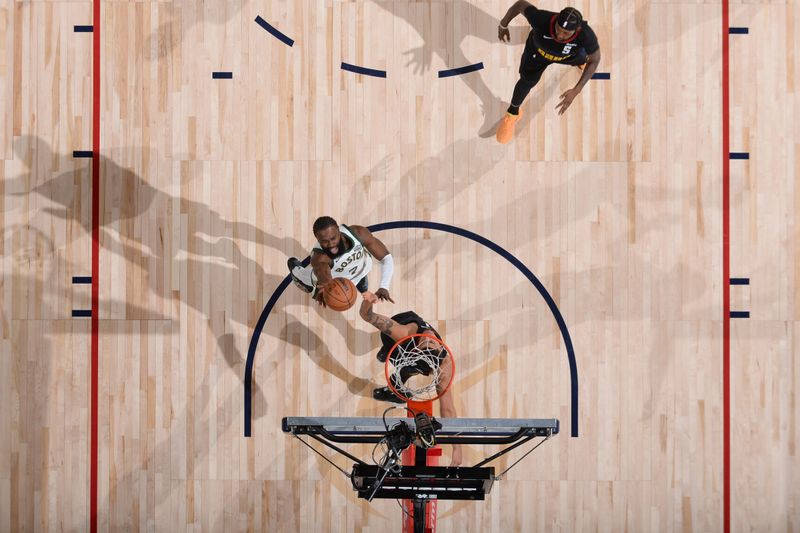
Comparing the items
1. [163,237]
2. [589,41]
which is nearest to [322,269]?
[163,237]

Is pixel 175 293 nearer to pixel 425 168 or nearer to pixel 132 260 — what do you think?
pixel 132 260

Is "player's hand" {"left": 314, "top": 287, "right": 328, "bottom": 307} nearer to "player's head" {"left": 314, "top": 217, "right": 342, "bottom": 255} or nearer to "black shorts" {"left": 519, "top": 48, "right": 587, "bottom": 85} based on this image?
"player's head" {"left": 314, "top": 217, "right": 342, "bottom": 255}

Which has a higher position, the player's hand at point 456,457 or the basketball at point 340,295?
the basketball at point 340,295

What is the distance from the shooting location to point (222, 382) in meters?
7.67

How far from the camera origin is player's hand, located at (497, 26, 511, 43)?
7.52 meters

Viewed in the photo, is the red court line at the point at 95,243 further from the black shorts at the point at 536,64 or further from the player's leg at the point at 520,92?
the black shorts at the point at 536,64

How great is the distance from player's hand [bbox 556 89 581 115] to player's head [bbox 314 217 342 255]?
8.99 ft

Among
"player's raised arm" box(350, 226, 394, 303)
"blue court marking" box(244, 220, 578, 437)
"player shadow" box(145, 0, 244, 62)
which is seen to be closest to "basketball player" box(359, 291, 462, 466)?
"player's raised arm" box(350, 226, 394, 303)

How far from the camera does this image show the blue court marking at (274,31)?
7.68m

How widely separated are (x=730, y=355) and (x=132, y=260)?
651 centimetres

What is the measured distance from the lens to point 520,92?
7473 mm

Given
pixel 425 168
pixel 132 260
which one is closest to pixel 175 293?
pixel 132 260

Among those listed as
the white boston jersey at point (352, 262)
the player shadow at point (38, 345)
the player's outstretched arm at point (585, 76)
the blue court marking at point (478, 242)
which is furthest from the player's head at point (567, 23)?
the player shadow at point (38, 345)

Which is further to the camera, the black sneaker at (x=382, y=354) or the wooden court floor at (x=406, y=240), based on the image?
the wooden court floor at (x=406, y=240)
